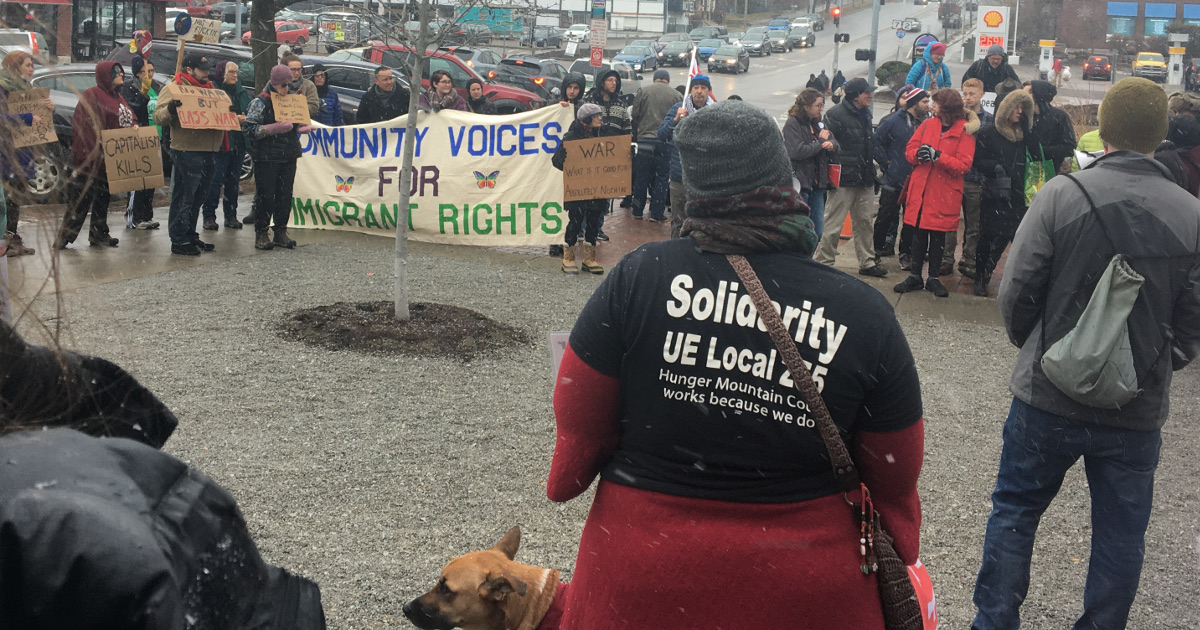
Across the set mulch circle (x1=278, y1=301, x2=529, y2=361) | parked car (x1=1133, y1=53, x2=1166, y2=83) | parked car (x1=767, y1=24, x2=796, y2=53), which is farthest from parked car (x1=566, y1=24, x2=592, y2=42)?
mulch circle (x1=278, y1=301, x2=529, y2=361)

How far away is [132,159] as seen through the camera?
9.70m

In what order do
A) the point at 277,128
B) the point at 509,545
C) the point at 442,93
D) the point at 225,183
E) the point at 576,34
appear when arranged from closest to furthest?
the point at 509,545, the point at 277,128, the point at 225,183, the point at 442,93, the point at 576,34

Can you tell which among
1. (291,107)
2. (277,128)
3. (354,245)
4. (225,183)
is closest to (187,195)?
(277,128)

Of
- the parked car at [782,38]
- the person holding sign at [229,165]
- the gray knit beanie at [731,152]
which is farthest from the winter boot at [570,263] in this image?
the parked car at [782,38]

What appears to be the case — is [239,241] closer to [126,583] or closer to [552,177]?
[552,177]

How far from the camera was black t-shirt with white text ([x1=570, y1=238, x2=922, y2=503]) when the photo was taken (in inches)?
78.9

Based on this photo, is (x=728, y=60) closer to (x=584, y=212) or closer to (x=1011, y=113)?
(x=584, y=212)

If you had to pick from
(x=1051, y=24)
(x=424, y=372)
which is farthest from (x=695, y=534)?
(x=1051, y=24)

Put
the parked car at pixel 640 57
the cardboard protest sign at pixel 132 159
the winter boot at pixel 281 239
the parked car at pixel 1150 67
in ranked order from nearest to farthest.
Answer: the cardboard protest sign at pixel 132 159, the winter boot at pixel 281 239, the parked car at pixel 640 57, the parked car at pixel 1150 67

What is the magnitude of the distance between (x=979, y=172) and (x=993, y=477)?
4.86 meters

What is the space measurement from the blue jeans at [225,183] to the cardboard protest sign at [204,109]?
0.39 m

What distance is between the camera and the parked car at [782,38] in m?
62.6

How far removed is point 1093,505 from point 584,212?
726 cm

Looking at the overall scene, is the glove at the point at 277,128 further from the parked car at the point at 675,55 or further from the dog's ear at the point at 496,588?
the parked car at the point at 675,55
